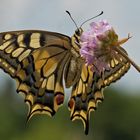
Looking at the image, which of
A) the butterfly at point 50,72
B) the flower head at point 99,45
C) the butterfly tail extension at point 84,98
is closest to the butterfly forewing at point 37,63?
the butterfly at point 50,72

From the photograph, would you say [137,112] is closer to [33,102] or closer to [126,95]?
[126,95]

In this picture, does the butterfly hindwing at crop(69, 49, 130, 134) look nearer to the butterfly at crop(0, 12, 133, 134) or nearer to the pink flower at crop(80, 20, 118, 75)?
the butterfly at crop(0, 12, 133, 134)

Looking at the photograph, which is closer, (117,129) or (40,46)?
(40,46)

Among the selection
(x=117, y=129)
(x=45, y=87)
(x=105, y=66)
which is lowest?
(x=105, y=66)

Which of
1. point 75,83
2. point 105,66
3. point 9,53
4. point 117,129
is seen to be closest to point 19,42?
point 9,53

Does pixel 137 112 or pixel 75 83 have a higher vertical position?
pixel 137 112

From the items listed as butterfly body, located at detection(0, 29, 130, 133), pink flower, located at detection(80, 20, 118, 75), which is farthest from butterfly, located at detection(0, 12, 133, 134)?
pink flower, located at detection(80, 20, 118, 75)

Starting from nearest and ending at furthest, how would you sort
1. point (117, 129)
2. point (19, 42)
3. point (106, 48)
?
1. point (106, 48)
2. point (19, 42)
3. point (117, 129)
